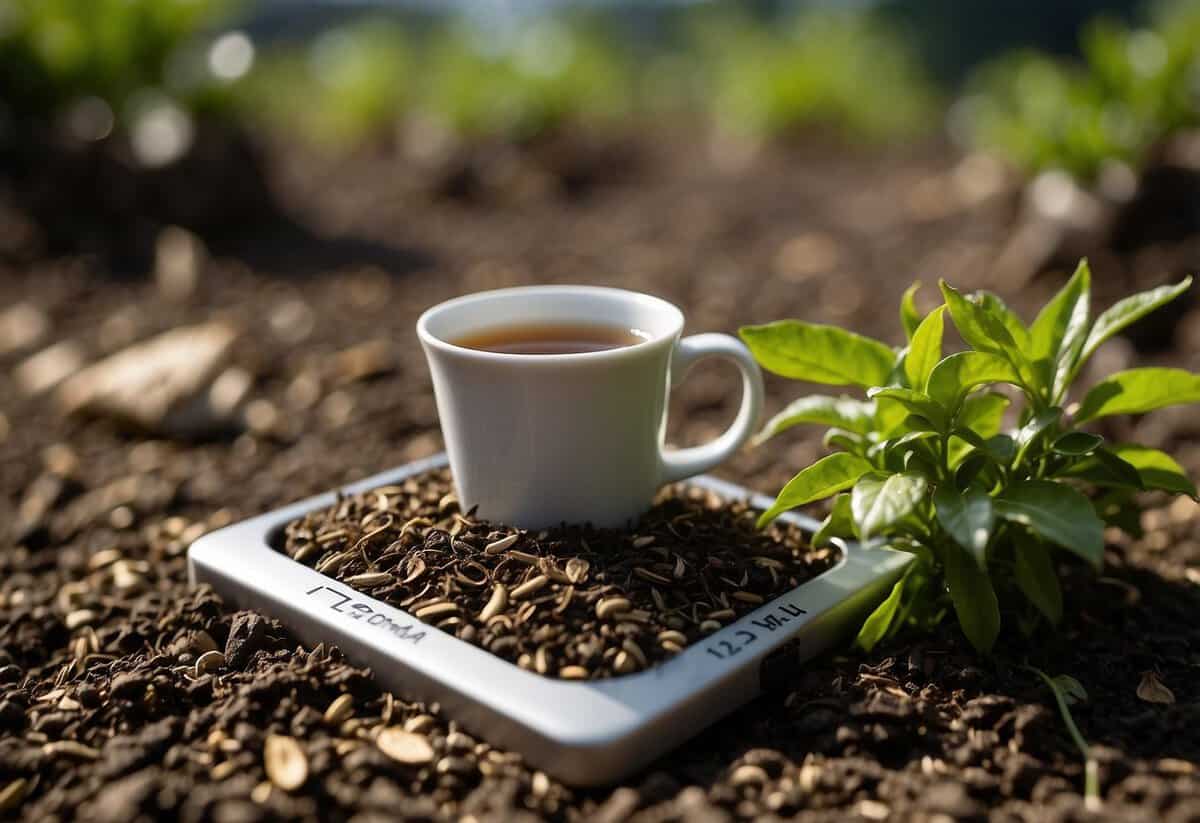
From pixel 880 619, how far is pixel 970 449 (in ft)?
1.10

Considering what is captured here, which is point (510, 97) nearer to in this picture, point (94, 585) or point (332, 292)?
point (332, 292)

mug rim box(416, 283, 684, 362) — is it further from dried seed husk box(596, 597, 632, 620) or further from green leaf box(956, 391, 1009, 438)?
green leaf box(956, 391, 1009, 438)

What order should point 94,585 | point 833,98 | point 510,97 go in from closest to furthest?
point 94,585 < point 510,97 < point 833,98

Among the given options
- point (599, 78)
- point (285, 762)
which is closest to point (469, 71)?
point (599, 78)

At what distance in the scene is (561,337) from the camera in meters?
2.18

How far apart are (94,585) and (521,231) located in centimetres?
347

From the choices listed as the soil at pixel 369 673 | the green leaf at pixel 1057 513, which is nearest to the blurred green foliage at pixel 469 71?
the soil at pixel 369 673

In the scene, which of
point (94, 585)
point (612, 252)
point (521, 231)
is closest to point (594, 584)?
point (94, 585)

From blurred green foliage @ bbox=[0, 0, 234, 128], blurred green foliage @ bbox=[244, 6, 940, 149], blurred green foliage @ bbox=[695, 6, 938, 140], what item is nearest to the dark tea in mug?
blurred green foliage @ bbox=[0, 0, 234, 128]

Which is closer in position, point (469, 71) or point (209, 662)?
point (209, 662)

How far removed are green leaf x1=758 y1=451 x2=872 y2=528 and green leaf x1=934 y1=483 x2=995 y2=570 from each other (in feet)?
0.49

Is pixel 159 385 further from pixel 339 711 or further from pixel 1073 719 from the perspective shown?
pixel 1073 719

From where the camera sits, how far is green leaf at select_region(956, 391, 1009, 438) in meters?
1.94

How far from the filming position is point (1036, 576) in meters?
1.83
